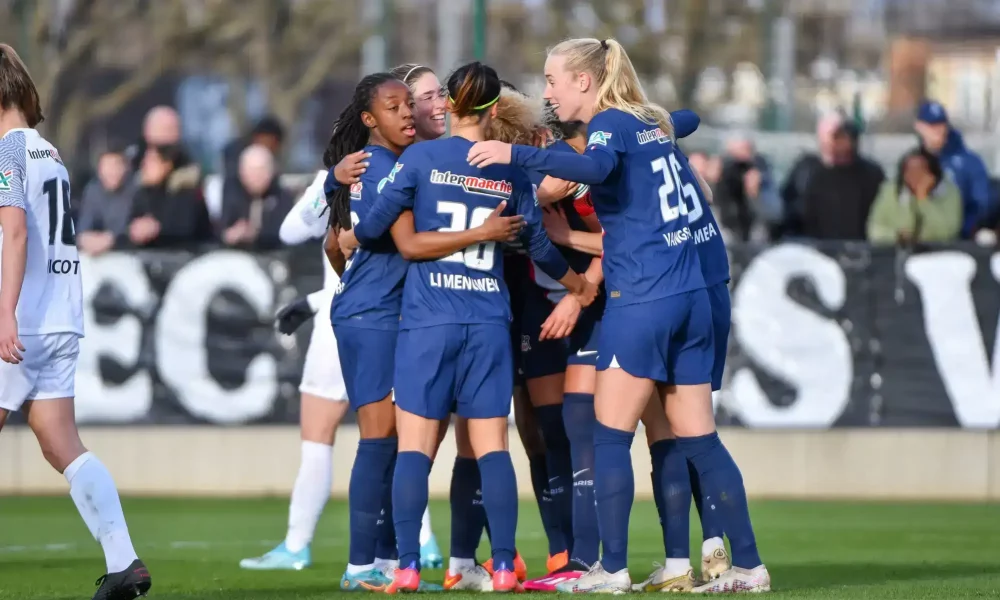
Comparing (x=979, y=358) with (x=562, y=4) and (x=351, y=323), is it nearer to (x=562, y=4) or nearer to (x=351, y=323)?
(x=351, y=323)

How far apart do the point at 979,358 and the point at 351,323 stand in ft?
22.0

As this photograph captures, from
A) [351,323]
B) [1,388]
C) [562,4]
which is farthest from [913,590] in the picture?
[562,4]

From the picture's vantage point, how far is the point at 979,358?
13.3m

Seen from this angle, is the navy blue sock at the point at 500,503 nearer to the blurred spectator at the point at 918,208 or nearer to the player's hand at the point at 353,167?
the player's hand at the point at 353,167

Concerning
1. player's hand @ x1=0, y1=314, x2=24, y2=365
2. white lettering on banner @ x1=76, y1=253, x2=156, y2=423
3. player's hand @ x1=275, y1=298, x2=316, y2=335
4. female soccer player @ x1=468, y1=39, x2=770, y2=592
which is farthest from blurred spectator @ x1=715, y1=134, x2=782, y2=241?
player's hand @ x1=0, y1=314, x2=24, y2=365

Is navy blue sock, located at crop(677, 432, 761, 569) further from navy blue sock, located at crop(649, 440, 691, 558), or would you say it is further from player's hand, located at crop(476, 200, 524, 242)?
player's hand, located at crop(476, 200, 524, 242)

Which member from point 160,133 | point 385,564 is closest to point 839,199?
point 160,133

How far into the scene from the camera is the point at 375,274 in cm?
799

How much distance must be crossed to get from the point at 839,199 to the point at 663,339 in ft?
23.4

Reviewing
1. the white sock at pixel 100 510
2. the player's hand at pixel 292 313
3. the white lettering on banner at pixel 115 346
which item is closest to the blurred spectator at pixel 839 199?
the white lettering on banner at pixel 115 346

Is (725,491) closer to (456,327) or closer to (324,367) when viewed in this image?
(456,327)

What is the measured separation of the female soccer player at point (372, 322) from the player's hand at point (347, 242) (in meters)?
0.04

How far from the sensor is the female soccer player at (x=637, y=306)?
757cm

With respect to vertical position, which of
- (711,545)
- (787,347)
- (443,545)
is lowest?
(443,545)
